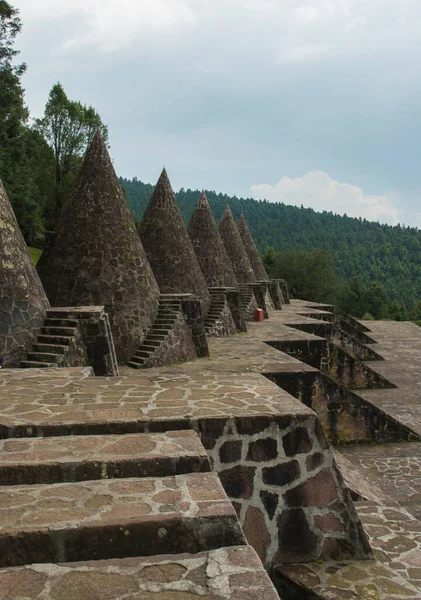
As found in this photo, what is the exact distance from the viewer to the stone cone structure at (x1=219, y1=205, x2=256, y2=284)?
753 inches

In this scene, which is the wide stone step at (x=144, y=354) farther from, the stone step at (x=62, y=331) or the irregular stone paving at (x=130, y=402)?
the irregular stone paving at (x=130, y=402)

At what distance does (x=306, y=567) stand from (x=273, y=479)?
21.3 inches

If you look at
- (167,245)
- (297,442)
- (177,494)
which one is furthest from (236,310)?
(177,494)

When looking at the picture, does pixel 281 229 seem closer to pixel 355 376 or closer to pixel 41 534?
pixel 355 376

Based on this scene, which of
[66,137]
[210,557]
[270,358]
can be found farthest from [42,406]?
[66,137]

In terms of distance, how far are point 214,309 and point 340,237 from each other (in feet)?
310

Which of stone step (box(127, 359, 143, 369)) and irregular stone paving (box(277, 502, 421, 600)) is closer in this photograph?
irregular stone paving (box(277, 502, 421, 600))

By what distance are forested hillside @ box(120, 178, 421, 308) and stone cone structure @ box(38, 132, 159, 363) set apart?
65.4 m

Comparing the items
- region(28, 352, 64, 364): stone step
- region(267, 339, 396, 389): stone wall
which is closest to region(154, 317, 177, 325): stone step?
region(267, 339, 396, 389): stone wall

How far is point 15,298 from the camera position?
6.31 metres

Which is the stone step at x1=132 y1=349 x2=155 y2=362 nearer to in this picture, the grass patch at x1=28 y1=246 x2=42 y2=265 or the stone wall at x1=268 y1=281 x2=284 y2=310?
the grass patch at x1=28 y1=246 x2=42 y2=265

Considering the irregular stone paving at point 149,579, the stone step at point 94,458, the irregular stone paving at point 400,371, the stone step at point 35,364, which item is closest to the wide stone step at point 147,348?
the stone step at point 35,364

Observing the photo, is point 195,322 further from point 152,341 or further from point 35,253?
point 35,253

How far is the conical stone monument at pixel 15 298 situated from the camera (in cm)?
613
